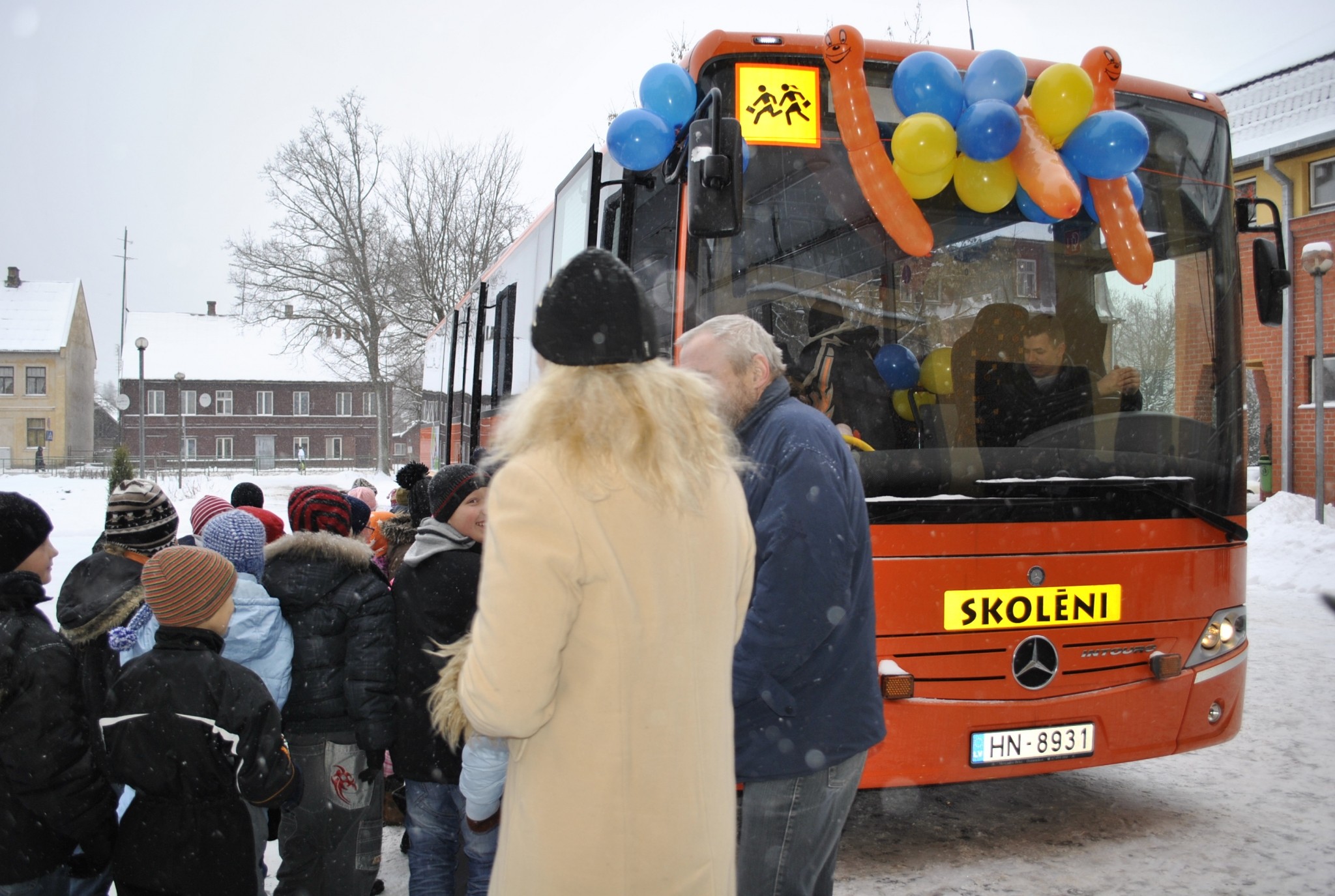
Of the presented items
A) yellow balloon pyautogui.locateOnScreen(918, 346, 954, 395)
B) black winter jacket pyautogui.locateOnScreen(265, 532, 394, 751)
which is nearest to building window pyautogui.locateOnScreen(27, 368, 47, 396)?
black winter jacket pyautogui.locateOnScreen(265, 532, 394, 751)

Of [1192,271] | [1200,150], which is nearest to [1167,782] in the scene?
[1192,271]

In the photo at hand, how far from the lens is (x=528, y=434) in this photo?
161 cm

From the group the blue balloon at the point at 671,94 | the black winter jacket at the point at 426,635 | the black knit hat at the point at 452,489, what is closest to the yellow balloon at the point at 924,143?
the blue balloon at the point at 671,94

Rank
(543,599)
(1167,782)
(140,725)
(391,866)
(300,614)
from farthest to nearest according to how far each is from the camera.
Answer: (1167,782)
(391,866)
(300,614)
(140,725)
(543,599)

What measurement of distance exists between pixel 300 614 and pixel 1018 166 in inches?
130

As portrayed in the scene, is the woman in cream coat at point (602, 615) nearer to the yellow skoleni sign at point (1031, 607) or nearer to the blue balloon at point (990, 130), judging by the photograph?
the yellow skoleni sign at point (1031, 607)

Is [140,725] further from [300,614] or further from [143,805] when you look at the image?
[300,614]

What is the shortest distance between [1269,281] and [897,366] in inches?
89.7

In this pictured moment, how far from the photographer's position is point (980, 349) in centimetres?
394

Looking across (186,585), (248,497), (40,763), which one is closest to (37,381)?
(248,497)

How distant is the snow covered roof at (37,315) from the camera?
180ft

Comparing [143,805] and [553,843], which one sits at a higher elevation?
[553,843]

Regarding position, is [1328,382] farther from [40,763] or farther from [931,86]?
[40,763]

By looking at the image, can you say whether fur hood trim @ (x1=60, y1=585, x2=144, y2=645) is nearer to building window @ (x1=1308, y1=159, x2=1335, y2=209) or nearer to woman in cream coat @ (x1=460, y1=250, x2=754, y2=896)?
woman in cream coat @ (x1=460, y1=250, x2=754, y2=896)
